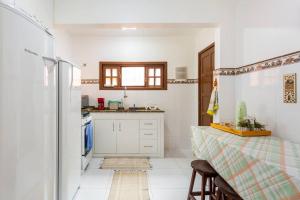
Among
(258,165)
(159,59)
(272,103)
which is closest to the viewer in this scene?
(258,165)

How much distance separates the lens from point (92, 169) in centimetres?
388

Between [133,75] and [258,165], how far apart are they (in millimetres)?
4231

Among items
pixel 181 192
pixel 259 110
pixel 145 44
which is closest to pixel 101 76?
pixel 145 44

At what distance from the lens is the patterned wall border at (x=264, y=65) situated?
6.24ft

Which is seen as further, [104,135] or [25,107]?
[104,135]

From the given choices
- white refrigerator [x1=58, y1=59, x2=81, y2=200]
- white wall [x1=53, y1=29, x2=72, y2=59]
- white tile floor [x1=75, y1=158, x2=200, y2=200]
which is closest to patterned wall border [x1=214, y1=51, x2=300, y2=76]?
white tile floor [x1=75, y1=158, x2=200, y2=200]

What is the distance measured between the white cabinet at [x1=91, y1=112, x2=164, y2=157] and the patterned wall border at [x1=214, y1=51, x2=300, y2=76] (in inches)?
73.0

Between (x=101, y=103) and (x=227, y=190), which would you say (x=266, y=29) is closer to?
(x=227, y=190)

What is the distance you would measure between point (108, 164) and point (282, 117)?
298 centimetres

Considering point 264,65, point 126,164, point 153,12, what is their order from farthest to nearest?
point 126,164
point 153,12
point 264,65

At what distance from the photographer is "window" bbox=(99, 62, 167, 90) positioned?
17.1 feet

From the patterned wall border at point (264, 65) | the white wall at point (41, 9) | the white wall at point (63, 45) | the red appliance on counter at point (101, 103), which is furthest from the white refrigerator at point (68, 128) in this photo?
the red appliance on counter at point (101, 103)

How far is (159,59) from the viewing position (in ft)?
17.1

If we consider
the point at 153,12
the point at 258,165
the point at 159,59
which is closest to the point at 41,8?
the point at 153,12
